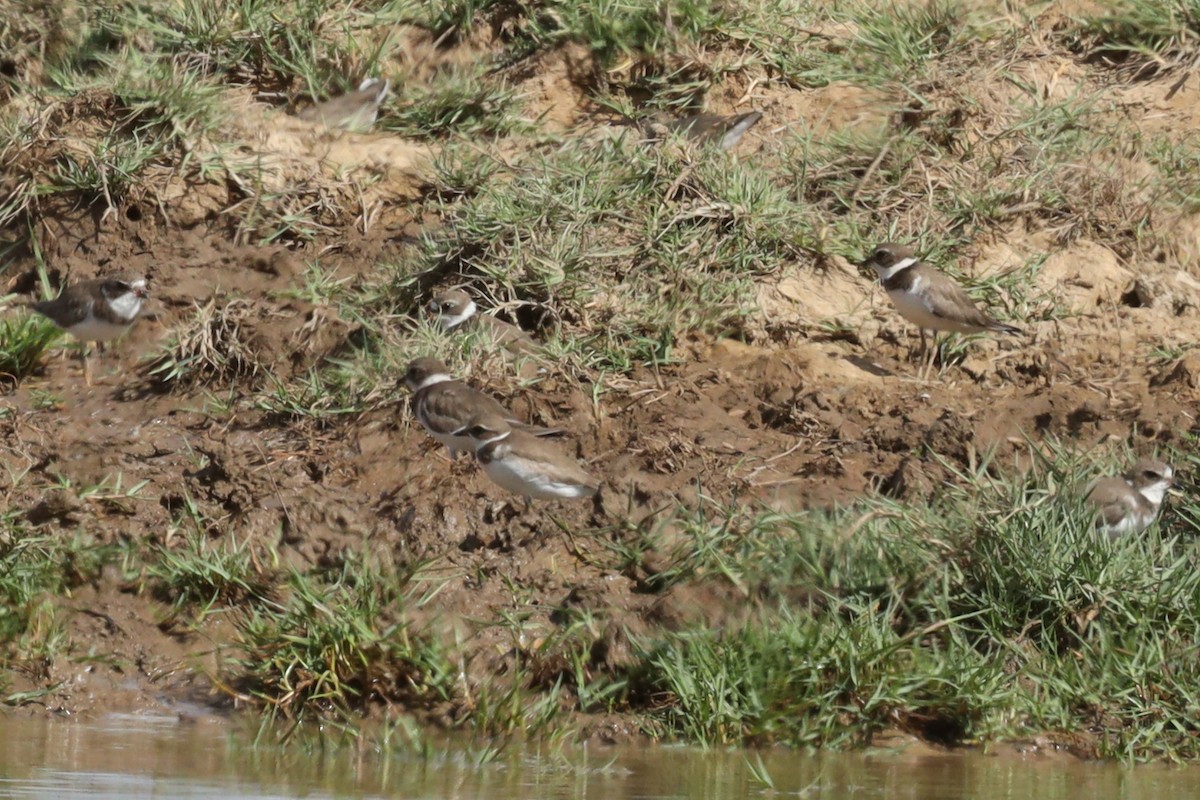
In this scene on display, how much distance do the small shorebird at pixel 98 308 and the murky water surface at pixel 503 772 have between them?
287 cm

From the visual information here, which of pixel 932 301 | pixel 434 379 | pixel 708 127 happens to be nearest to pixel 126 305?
pixel 434 379

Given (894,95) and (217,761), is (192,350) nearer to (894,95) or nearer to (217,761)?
(217,761)

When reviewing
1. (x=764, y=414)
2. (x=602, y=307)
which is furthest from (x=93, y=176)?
(x=764, y=414)

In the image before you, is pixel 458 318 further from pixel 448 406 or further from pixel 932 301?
pixel 932 301

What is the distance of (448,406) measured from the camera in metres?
8.27

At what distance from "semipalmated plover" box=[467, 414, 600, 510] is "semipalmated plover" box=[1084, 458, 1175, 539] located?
2176mm

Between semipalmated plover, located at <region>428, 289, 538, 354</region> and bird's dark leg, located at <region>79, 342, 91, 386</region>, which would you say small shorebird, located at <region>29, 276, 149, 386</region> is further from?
semipalmated plover, located at <region>428, 289, 538, 354</region>

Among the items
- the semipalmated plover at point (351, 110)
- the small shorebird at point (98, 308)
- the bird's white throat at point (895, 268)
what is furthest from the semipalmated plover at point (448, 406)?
the semipalmated plover at point (351, 110)

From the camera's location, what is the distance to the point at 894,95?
10.7 metres

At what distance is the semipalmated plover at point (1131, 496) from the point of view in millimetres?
7207

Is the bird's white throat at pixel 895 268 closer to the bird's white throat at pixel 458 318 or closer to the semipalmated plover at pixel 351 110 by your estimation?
the bird's white throat at pixel 458 318

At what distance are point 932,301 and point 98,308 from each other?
4.27 m

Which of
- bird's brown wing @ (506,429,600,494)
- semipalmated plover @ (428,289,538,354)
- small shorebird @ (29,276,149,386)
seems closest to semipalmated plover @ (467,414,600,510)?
bird's brown wing @ (506,429,600,494)

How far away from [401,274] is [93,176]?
1.95m
